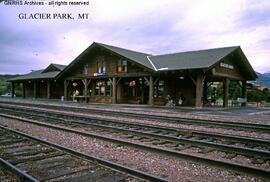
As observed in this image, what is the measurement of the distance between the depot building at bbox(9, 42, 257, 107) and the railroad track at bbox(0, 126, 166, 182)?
Result: 15.2 m

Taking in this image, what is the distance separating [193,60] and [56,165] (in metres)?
19.4

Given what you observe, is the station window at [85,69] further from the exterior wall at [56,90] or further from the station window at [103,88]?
the exterior wall at [56,90]

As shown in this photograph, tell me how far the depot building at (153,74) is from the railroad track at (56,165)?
Result: 50.0 feet

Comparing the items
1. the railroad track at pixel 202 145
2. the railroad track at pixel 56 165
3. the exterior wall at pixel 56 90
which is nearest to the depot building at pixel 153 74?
the exterior wall at pixel 56 90

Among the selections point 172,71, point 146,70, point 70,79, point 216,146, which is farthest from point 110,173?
point 70,79

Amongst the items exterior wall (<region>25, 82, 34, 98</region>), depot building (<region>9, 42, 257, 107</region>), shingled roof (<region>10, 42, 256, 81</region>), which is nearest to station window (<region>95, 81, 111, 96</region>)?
depot building (<region>9, 42, 257, 107</region>)

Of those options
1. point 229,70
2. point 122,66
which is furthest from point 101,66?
point 229,70

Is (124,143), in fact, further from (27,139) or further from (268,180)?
(268,180)

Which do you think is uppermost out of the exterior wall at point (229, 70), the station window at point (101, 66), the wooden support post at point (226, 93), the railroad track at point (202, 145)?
the station window at point (101, 66)

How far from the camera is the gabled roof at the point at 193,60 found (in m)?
21.2

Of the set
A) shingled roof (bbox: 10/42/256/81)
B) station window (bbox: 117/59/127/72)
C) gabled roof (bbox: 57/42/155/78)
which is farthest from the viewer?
station window (bbox: 117/59/127/72)

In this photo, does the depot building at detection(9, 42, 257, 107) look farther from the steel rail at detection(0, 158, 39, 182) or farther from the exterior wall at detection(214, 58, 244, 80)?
the steel rail at detection(0, 158, 39, 182)

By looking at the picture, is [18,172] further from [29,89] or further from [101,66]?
[29,89]

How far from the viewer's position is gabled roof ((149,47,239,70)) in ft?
69.5
